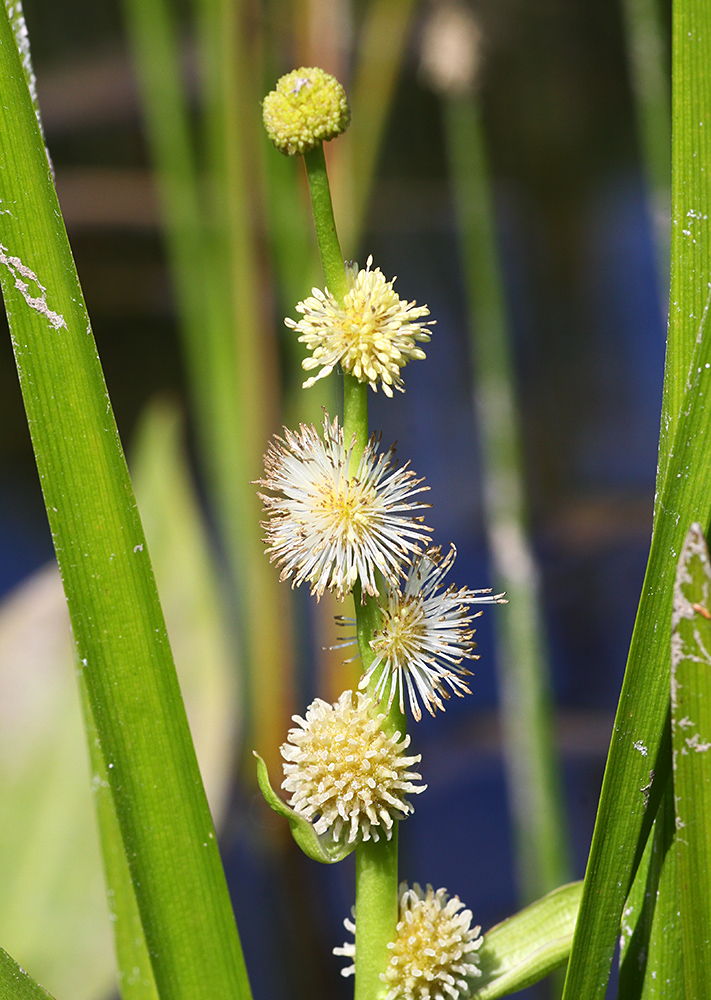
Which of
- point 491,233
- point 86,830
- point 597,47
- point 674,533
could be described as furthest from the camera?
point 597,47

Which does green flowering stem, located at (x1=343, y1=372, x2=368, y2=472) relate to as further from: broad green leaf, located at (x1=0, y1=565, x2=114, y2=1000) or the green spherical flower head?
broad green leaf, located at (x1=0, y1=565, x2=114, y2=1000)

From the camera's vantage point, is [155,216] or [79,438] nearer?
[79,438]

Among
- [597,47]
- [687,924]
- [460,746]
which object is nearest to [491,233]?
[460,746]

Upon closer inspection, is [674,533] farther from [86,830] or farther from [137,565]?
[86,830]

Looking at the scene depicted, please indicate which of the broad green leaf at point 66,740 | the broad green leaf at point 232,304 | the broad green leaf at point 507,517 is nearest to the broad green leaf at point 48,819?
the broad green leaf at point 66,740

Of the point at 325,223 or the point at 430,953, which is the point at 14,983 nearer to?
the point at 430,953

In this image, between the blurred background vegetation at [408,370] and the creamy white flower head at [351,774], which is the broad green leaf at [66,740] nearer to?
the blurred background vegetation at [408,370]
